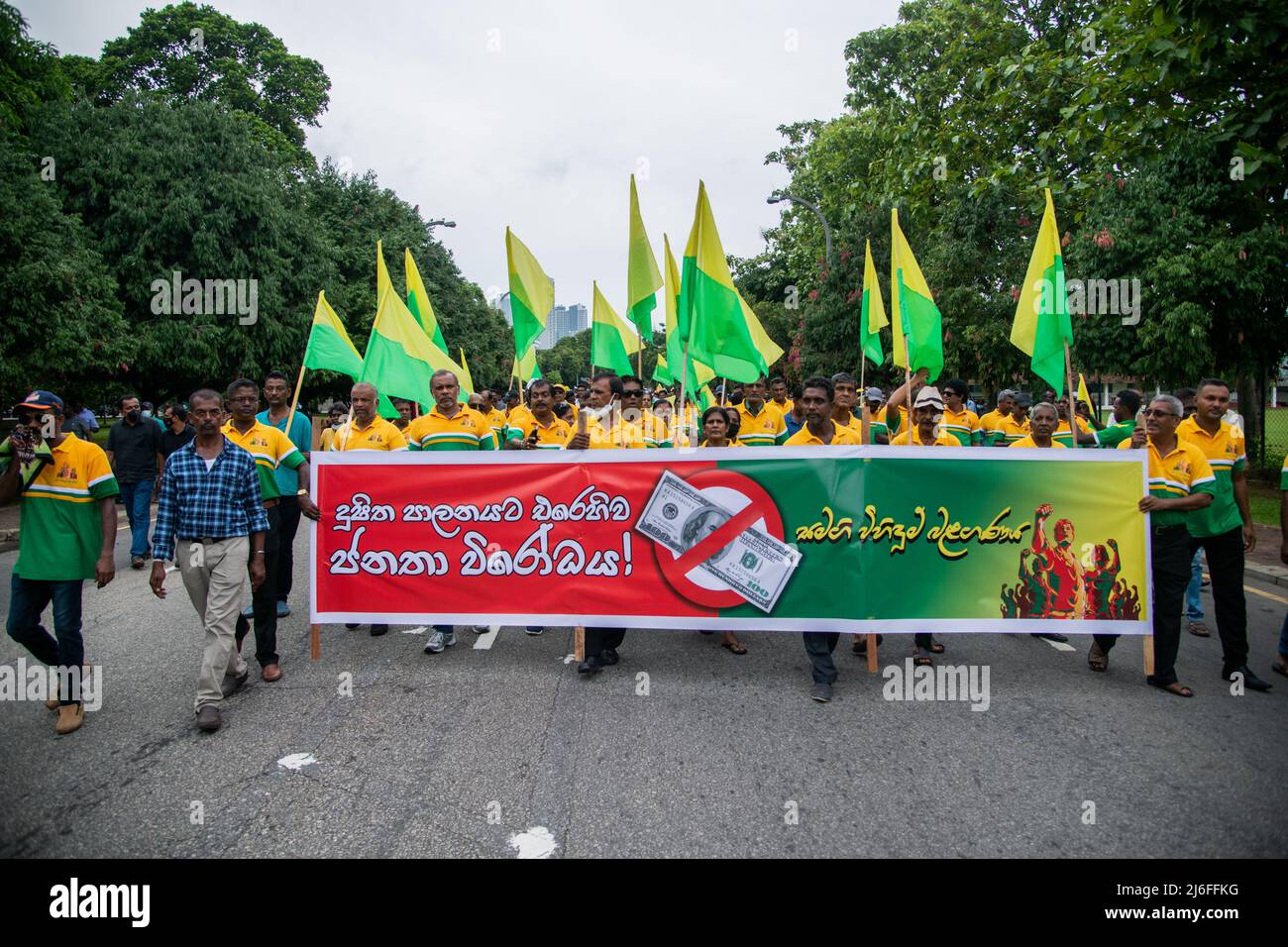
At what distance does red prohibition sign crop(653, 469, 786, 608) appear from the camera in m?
4.85

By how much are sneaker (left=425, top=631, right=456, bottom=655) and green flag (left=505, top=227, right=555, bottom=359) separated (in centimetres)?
246

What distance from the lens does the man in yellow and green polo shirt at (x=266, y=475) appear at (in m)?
4.94

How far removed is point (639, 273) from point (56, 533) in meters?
4.37

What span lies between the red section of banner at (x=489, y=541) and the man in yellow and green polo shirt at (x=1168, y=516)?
8.21 feet

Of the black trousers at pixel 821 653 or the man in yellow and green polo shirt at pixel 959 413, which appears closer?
the black trousers at pixel 821 653

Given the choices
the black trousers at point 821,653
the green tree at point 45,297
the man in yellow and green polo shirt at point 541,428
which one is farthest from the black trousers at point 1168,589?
the green tree at point 45,297

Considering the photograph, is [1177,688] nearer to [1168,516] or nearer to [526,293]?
[1168,516]

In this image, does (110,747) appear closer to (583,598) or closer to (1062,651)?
(583,598)

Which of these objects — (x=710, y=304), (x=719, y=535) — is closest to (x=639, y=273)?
(x=710, y=304)

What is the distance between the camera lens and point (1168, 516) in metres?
4.83

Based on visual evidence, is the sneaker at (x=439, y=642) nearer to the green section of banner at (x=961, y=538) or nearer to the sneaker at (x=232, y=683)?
the sneaker at (x=232, y=683)

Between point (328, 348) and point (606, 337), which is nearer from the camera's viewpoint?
point (328, 348)

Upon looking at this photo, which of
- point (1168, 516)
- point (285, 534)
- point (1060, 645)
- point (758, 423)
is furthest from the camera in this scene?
point (758, 423)

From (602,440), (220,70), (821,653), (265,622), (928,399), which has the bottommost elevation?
(821,653)
